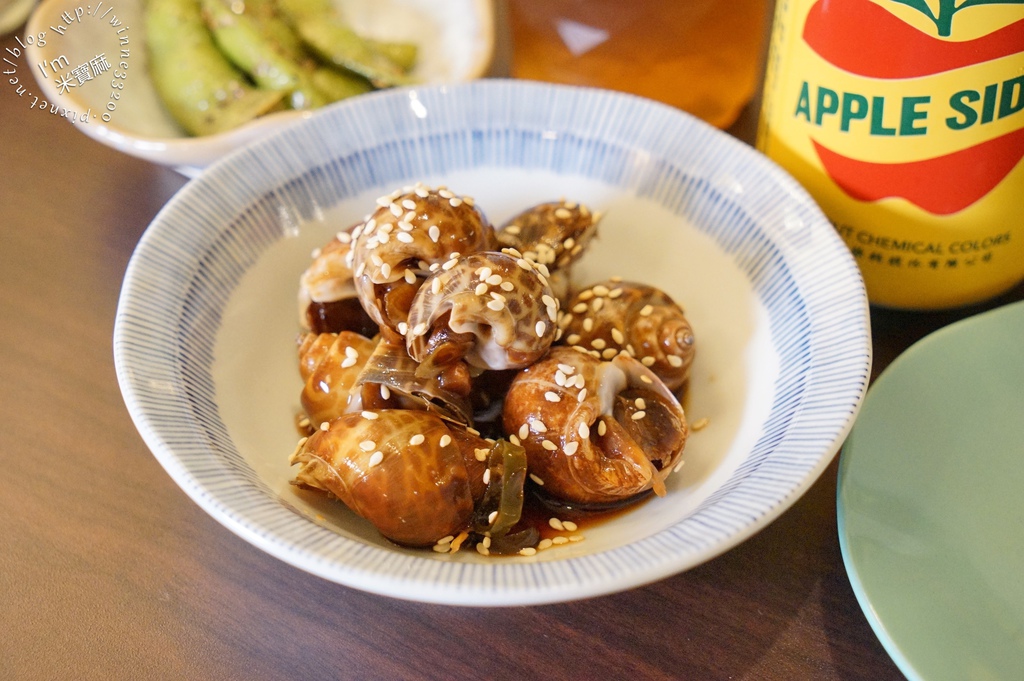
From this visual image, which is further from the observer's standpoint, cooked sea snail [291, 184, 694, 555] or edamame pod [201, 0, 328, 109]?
edamame pod [201, 0, 328, 109]

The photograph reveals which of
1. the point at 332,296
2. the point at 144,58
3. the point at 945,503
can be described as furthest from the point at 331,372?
the point at 144,58

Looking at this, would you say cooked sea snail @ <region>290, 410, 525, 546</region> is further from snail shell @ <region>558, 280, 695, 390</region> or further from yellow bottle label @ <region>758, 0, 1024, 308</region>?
yellow bottle label @ <region>758, 0, 1024, 308</region>

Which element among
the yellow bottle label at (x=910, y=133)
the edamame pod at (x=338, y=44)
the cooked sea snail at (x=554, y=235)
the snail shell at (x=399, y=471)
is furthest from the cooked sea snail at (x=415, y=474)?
the edamame pod at (x=338, y=44)

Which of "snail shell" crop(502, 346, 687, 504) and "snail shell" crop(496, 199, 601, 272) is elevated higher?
"snail shell" crop(496, 199, 601, 272)

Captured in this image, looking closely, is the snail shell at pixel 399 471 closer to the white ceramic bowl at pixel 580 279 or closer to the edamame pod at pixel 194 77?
the white ceramic bowl at pixel 580 279

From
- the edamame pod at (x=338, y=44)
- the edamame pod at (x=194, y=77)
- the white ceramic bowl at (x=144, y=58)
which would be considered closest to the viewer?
the white ceramic bowl at (x=144, y=58)

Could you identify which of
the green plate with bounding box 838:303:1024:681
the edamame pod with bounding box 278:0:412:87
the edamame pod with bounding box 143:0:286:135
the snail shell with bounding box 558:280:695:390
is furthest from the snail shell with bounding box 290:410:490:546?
the edamame pod with bounding box 278:0:412:87
